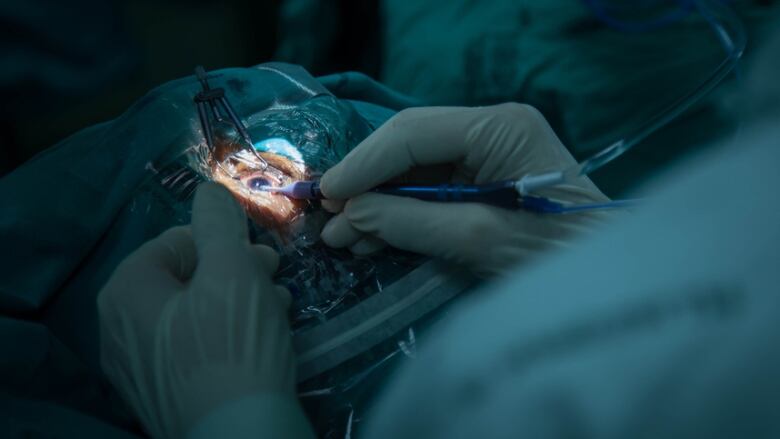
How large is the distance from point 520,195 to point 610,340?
0.53 metres

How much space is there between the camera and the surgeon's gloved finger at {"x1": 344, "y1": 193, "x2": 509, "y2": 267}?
92 centimetres

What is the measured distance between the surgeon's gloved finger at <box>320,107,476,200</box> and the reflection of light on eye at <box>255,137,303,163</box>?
0.37 ft

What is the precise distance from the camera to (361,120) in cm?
125

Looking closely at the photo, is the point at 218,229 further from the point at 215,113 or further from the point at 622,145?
the point at 622,145

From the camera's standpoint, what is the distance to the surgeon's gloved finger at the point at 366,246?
3.21 feet

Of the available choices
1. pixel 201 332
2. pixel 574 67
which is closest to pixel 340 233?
pixel 201 332

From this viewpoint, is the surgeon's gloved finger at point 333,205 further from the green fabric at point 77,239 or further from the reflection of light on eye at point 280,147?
the green fabric at point 77,239

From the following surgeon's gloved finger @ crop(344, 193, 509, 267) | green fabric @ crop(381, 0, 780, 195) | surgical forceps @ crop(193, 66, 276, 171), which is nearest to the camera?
surgeon's gloved finger @ crop(344, 193, 509, 267)

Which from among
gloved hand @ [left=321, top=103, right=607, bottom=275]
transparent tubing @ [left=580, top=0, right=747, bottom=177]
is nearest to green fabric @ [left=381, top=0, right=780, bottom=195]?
transparent tubing @ [left=580, top=0, right=747, bottom=177]

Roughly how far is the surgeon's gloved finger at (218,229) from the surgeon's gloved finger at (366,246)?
19 cm

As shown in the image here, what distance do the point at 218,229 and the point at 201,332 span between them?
178 millimetres

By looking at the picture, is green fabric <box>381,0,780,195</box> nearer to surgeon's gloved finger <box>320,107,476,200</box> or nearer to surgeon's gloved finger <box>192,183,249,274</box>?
surgeon's gloved finger <box>320,107,476,200</box>

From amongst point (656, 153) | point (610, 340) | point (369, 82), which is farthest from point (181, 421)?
point (656, 153)

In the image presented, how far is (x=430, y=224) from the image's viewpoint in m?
0.93
